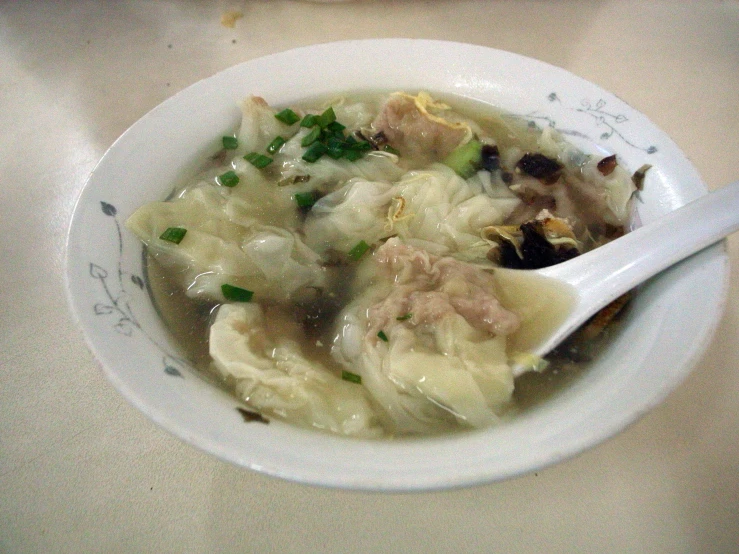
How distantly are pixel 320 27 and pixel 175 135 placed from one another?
1866 millimetres

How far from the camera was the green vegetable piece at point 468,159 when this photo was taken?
1954 millimetres

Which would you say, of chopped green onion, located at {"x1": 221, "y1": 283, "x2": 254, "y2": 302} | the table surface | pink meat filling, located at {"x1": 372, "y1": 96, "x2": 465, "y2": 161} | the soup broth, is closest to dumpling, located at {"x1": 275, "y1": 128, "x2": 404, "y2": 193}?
the soup broth

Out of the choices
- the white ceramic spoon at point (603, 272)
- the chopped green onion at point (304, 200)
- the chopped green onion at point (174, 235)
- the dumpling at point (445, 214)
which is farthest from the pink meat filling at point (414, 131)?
the chopped green onion at point (174, 235)

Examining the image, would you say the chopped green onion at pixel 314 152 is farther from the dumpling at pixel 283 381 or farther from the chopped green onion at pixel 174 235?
the dumpling at pixel 283 381

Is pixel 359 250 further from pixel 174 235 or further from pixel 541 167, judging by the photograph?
pixel 541 167

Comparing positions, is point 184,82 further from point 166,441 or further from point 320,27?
point 166,441

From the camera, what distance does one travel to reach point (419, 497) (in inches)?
50.9

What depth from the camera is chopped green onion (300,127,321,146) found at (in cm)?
192

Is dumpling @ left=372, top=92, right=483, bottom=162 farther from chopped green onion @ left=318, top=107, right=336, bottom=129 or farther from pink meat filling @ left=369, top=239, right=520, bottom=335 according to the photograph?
pink meat filling @ left=369, top=239, right=520, bottom=335

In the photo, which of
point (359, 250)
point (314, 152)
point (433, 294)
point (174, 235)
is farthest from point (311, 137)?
point (433, 294)

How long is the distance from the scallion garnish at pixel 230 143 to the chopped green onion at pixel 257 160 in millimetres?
81

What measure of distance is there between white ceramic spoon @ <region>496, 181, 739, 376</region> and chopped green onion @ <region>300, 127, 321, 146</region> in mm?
956

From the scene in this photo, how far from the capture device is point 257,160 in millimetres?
1889

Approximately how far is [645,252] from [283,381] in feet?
3.51
